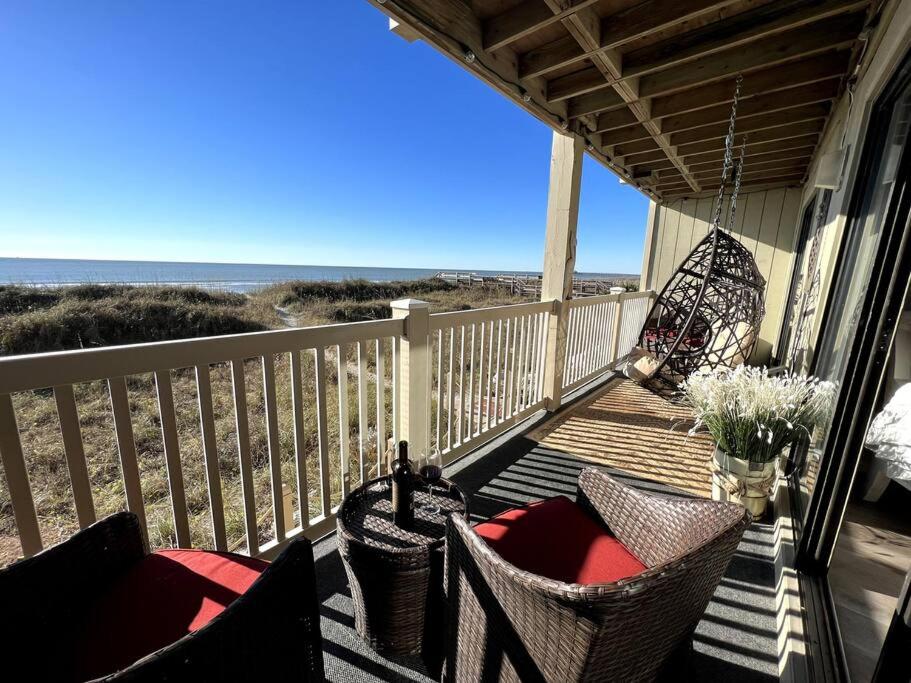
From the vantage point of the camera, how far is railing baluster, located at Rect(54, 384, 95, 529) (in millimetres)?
1066

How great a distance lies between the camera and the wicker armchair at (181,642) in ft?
1.78

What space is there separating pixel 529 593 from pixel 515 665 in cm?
26

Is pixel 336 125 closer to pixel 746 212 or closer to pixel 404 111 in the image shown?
pixel 404 111

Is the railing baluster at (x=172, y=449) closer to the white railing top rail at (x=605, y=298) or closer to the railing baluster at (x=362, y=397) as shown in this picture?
the railing baluster at (x=362, y=397)

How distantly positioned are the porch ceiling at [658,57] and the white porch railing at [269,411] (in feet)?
5.01

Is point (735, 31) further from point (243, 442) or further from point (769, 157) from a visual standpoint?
point (243, 442)

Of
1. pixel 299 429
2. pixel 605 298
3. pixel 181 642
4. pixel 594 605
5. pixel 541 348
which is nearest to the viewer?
pixel 181 642

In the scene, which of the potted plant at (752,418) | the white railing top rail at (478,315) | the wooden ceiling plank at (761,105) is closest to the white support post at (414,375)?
the white railing top rail at (478,315)

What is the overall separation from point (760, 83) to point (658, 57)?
3.15 feet

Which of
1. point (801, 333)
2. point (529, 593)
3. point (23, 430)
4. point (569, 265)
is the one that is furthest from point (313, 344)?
point (23, 430)

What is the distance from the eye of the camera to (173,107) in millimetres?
8594

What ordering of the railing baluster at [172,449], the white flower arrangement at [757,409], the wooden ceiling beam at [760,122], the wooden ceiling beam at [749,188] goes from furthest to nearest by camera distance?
the wooden ceiling beam at [749,188] → the wooden ceiling beam at [760,122] → the white flower arrangement at [757,409] → the railing baluster at [172,449]

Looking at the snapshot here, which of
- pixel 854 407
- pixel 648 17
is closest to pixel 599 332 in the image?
pixel 648 17

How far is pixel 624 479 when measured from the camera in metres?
2.40
